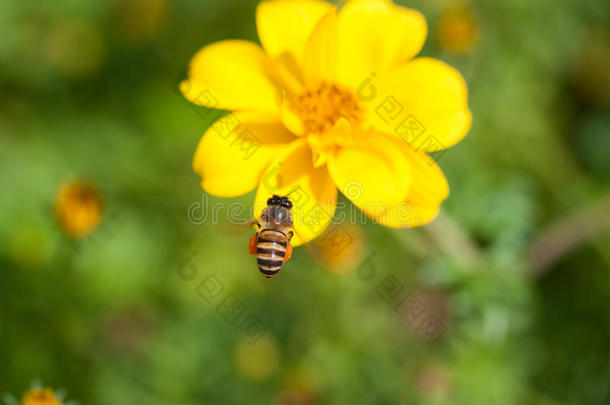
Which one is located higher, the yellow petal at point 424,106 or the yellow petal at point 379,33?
the yellow petal at point 379,33

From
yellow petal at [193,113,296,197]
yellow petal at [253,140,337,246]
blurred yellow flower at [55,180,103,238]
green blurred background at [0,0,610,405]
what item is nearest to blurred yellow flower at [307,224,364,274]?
green blurred background at [0,0,610,405]

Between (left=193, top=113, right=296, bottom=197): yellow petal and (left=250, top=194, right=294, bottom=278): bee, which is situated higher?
(left=193, top=113, right=296, bottom=197): yellow petal

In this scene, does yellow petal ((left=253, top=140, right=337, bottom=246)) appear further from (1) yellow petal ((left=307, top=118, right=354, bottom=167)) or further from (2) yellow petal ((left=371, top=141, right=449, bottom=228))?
(2) yellow petal ((left=371, top=141, right=449, bottom=228))

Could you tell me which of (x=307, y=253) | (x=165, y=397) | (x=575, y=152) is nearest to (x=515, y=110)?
(x=575, y=152)

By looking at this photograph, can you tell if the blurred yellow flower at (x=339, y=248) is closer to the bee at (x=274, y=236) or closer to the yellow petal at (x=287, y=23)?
the bee at (x=274, y=236)

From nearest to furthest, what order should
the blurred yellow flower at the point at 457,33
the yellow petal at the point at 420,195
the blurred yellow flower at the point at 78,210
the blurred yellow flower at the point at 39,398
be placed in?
1. the yellow petal at the point at 420,195
2. the blurred yellow flower at the point at 39,398
3. the blurred yellow flower at the point at 78,210
4. the blurred yellow flower at the point at 457,33

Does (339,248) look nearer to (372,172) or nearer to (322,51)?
(372,172)

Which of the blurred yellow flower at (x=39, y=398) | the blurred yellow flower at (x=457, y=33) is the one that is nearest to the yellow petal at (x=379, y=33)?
the blurred yellow flower at (x=457, y=33)
